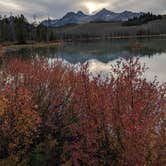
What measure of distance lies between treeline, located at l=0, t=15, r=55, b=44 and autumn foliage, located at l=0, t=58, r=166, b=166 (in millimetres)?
135999

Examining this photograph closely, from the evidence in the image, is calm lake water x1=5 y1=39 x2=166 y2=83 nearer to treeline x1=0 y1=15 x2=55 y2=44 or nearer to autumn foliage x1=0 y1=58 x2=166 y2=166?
autumn foliage x1=0 y1=58 x2=166 y2=166

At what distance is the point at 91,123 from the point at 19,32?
154511 mm

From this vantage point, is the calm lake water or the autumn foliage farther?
the calm lake water

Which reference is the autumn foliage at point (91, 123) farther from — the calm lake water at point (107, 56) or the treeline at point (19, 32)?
the treeline at point (19, 32)

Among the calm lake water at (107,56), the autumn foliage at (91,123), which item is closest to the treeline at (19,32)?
the calm lake water at (107,56)

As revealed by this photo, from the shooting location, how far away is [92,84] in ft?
71.1

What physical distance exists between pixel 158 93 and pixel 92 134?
16.8ft

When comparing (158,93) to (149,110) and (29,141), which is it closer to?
(149,110)

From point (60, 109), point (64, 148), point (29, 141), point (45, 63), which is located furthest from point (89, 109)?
point (45, 63)

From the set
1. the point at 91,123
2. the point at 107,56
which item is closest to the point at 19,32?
the point at 107,56

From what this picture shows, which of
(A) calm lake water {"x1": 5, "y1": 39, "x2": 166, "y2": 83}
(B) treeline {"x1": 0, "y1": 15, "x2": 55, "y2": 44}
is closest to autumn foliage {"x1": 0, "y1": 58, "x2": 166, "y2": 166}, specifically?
(A) calm lake water {"x1": 5, "y1": 39, "x2": 166, "y2": 83}

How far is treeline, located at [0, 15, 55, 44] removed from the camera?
166 meters

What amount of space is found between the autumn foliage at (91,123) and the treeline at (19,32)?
135999mm

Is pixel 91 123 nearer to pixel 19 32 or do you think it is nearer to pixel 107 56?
pixel 107 56
